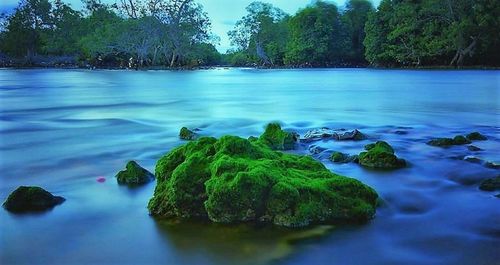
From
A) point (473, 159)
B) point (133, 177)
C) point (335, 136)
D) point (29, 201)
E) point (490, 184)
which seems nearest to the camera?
point (29, 201)

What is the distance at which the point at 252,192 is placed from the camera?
5.07 meters

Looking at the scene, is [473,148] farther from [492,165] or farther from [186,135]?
[186,135]

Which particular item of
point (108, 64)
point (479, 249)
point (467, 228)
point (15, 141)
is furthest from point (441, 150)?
point (108, 64)

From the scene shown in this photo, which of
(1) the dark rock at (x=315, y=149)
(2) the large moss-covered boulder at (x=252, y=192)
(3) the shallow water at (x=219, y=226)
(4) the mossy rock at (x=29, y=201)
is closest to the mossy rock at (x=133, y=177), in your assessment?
(3) the shallow water at (x=219, y=226)

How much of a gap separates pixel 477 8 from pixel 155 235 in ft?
184

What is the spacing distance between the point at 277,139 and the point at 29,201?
15.9 feet

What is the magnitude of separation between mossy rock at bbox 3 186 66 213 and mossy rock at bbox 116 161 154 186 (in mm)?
1114

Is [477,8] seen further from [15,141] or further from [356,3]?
[15,141]

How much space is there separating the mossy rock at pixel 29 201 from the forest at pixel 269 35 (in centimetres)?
5372

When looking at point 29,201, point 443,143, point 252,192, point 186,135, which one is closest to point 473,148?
point 443,143

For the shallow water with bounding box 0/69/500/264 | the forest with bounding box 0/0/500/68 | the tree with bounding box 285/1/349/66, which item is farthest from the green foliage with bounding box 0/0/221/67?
the shallow water with bounding box 0/69/500/264

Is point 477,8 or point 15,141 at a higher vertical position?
point 477,8

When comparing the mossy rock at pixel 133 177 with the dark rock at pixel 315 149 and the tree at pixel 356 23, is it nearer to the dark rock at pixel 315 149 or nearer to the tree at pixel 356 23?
the dark rock at pixel 315 149

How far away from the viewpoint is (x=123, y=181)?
6.96 meters
